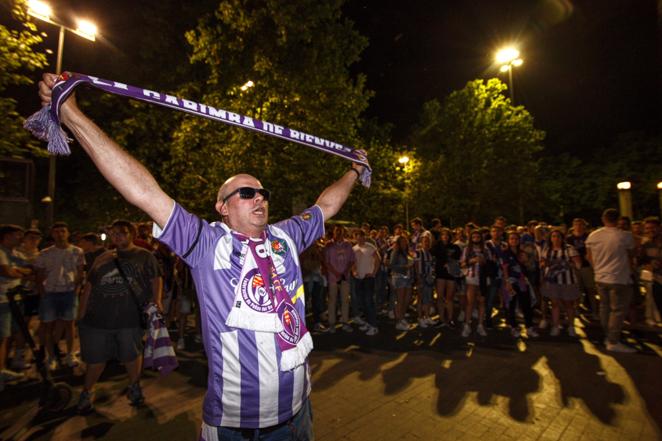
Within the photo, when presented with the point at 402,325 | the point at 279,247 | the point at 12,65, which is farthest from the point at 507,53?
the point at 279,247

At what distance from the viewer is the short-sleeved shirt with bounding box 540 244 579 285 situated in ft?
24.4

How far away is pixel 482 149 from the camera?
67.4 feet

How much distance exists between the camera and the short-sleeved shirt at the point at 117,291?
170 inches

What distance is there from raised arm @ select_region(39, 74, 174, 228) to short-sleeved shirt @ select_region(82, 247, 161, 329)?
3.14m

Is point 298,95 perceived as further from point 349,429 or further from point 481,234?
point 349,429

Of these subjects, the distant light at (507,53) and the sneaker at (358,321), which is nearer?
the sneaker at (358,321)

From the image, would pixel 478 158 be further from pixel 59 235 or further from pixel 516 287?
pixel 59 235

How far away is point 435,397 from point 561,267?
14.9 feet

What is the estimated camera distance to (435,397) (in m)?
4.74

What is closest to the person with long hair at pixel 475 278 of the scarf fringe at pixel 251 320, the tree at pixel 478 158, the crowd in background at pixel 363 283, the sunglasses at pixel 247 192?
the crowd in background at pixel 363 283

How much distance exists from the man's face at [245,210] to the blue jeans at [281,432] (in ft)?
3.45

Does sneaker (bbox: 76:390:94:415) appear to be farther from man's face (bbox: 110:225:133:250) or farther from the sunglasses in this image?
the sunglasses

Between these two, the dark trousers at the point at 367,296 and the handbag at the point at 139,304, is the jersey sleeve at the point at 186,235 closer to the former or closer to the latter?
the handbag at the point at 139,304

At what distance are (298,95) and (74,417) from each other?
9.65 meters
